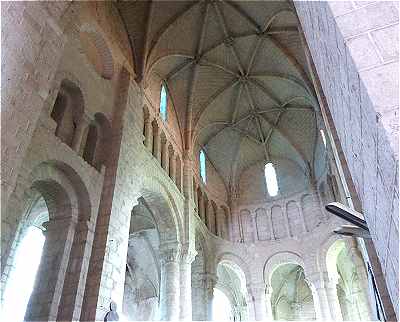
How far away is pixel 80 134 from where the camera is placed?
9.49 meters

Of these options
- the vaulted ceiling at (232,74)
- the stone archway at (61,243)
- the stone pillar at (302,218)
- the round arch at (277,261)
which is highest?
the vaulted ceiling at (232,74)

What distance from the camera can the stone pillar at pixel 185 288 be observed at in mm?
11805

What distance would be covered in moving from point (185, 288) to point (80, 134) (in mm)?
6016

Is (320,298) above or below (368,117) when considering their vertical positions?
above

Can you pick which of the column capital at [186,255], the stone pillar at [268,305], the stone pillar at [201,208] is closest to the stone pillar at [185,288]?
the column capital at [186,255]

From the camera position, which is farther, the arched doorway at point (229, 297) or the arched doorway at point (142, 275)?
the arched doorway at point (229, 297)

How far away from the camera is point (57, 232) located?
8.33 metres

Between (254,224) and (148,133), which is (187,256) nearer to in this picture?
(148,133)

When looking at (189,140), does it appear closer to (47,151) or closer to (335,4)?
(47,151)

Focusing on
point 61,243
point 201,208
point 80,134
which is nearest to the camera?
point 61,243

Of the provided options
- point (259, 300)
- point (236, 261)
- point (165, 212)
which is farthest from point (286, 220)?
point (165, 212)

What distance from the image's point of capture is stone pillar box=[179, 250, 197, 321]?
11.8 m

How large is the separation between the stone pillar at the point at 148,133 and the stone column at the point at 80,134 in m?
3.07

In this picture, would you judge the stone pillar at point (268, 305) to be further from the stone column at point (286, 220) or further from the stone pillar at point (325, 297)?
the stone column at point (286, 220)
